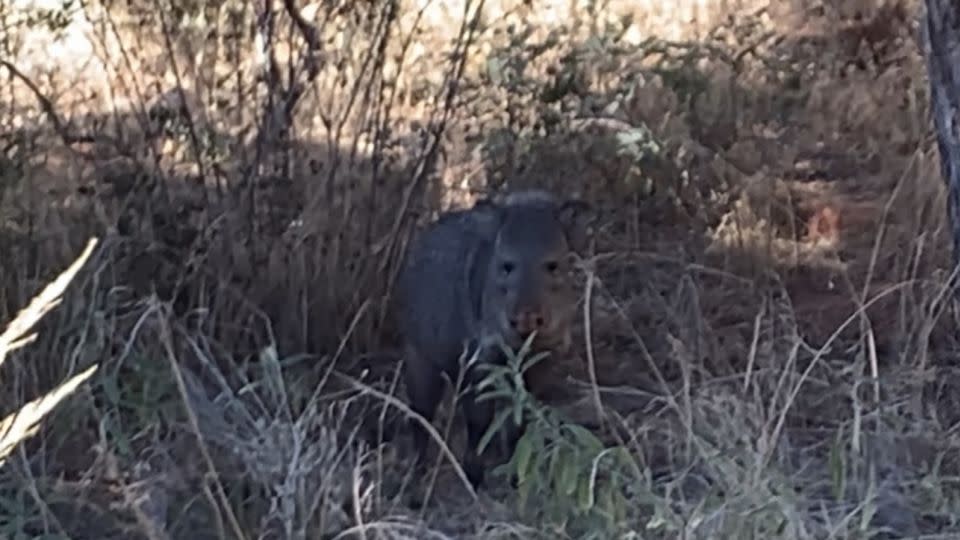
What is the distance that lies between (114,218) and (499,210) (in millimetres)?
1153

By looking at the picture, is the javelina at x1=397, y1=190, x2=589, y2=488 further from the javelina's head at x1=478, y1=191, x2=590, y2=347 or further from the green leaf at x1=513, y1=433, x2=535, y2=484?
the green leaf at x1=513, y1=433, x2=535, y2=484

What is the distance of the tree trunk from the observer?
4648 mm

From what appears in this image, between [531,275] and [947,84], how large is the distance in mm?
1137

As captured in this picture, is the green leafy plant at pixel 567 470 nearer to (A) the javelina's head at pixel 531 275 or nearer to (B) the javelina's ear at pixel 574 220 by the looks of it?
(A) the javelina's head at pixel 531 275

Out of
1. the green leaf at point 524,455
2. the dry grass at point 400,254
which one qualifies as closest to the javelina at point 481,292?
the dry grass at point 400,254

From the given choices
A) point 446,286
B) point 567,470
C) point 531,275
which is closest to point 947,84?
point 531,275

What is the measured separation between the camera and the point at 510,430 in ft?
16.4

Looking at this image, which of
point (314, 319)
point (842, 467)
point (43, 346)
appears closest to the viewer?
point (842, 467)

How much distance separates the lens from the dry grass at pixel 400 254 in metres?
4.07

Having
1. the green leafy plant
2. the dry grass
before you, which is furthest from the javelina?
the green leafy plant

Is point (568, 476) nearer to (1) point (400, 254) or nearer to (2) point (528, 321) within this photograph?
(2) point (528, 321)

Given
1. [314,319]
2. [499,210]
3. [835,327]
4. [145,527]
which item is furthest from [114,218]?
[835,327]

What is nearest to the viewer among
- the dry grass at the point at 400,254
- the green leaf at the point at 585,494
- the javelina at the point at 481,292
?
the green leaf at the point at 585,494

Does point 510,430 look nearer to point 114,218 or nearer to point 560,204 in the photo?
point 560,204
